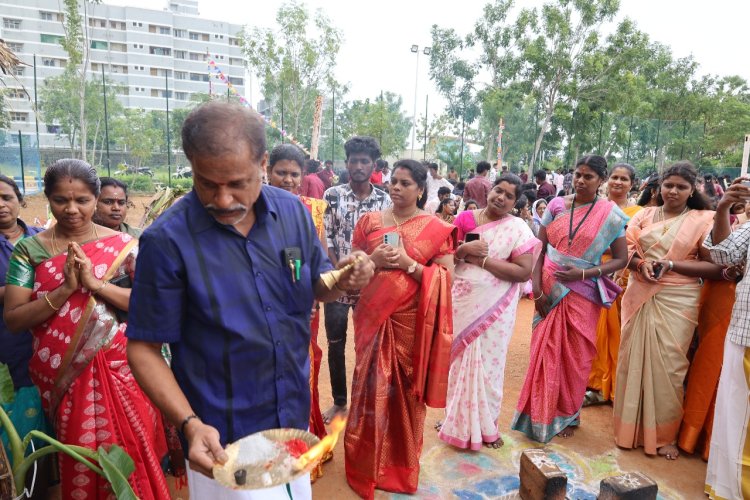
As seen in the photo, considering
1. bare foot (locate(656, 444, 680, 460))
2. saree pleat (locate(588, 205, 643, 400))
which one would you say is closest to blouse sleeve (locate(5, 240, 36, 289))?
bare foot (locate(656, 444, 680, 460))

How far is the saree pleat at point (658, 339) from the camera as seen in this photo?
364 cm

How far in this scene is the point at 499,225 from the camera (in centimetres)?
367

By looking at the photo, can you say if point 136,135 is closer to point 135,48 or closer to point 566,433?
point 566,433

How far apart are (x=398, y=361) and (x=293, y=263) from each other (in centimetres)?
175

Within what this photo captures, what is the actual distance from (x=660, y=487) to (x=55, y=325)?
3.87 meters

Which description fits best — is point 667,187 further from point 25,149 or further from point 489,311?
point 25,149

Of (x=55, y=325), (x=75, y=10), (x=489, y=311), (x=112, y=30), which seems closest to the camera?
(x=55, y=325)

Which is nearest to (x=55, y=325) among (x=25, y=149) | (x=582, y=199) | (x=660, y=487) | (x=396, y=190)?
(x=396, y=190)

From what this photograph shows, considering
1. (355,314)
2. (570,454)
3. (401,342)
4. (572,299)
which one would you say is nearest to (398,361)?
(401,342)

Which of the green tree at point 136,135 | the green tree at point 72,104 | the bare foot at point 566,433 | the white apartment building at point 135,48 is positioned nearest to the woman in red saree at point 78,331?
the bare foot at point 566,433

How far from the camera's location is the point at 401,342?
314 cm

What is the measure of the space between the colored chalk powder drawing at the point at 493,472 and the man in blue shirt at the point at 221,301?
1.88 meters

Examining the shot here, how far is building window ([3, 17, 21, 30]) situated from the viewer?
52.4 m

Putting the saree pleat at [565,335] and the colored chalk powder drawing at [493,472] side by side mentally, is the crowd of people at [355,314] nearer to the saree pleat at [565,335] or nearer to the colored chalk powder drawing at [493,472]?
the saree pleat at [565,335]
